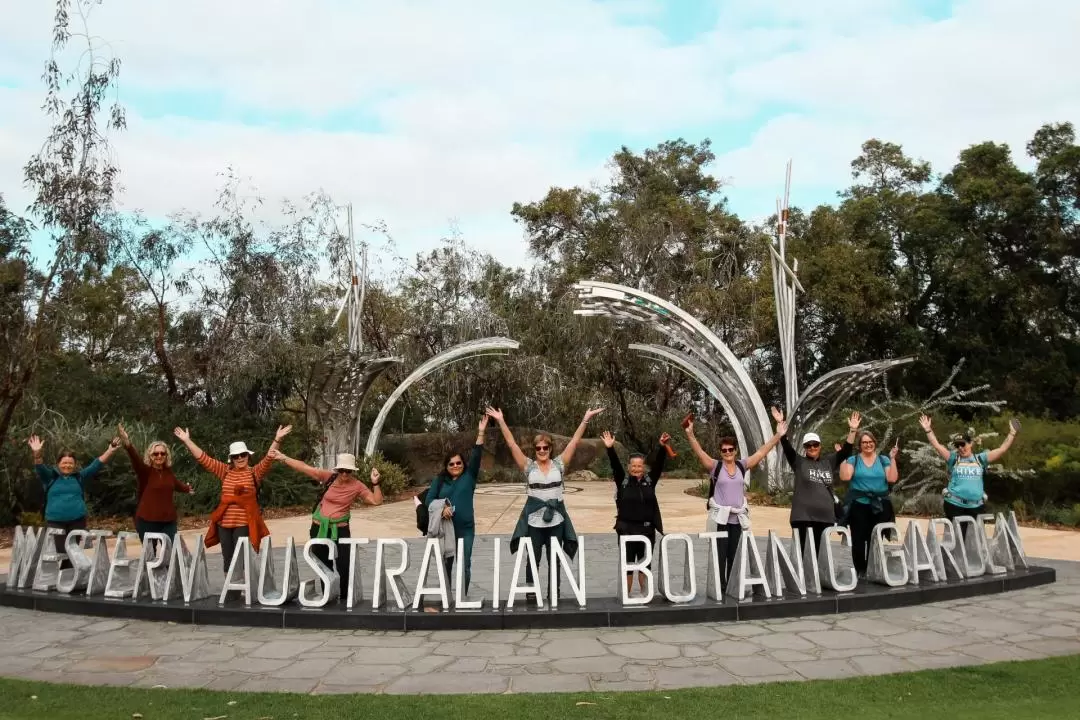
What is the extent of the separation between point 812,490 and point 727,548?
0.89 meters

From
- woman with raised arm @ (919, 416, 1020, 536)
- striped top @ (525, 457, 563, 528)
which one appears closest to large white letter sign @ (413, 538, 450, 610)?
striped top @ (525, 457, 563, 528)

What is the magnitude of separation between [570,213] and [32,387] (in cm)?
2138

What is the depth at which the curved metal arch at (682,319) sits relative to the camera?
1670 cm

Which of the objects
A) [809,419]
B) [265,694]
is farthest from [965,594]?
[809,419]

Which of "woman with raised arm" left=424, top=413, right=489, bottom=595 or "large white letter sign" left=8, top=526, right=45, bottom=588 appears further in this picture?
"large white letter sign" left=8, top=526, right=45, bottom=588

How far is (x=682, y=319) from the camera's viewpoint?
17.1 metres

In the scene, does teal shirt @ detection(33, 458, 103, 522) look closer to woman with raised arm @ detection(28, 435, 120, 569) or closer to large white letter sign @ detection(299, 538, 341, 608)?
woman with raised arm @ detection(28, 435, 120, 569)

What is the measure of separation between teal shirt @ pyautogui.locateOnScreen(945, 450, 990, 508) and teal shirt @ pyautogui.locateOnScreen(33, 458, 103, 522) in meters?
8.05

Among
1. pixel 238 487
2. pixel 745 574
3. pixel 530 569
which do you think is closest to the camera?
pixel 530 569

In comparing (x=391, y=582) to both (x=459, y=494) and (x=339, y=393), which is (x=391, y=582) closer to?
(x=459, y=494)

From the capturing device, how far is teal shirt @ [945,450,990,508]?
27.9 ft

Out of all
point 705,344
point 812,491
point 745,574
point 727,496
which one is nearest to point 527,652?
point 745,574

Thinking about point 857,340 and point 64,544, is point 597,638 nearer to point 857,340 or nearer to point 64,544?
point 64,544

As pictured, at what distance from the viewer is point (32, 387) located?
14047 millimetres
